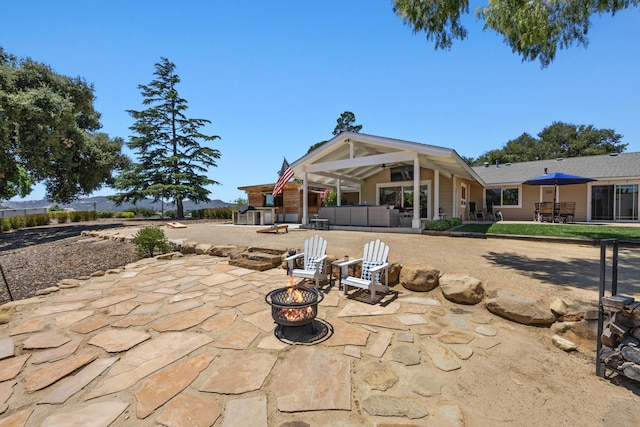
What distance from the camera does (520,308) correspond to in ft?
9.62

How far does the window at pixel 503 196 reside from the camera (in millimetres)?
14188

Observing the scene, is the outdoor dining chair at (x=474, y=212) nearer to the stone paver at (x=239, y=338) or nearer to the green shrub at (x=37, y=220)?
the stone paver at (x=239, y=338)

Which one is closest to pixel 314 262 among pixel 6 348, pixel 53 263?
pixel 6 348

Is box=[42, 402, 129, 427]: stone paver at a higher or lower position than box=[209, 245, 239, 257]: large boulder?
lower

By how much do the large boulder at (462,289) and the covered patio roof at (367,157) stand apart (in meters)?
5.91

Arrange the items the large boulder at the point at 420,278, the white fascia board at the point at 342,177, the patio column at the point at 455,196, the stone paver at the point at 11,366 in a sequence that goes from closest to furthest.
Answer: the stone paver at the point at 11,366 < the large boulder at the point at 420,278 < the white fascia board at the point at 342,177 < the patio column at the point at 455,196

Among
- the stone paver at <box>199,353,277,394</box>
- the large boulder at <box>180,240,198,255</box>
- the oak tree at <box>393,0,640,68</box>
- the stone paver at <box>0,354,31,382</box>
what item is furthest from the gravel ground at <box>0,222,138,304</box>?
the oak tree at <box>393,0,640,68</box>

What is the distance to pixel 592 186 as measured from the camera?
1265 cm

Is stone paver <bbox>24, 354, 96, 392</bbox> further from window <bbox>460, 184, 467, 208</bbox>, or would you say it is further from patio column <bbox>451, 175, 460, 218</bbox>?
window <bbox>460, 184, 467, 208</bbox>

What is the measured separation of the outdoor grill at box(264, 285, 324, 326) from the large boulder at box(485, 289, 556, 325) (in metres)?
2.12

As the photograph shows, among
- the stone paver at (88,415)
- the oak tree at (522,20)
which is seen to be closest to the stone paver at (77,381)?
the stone paver at (88,415)

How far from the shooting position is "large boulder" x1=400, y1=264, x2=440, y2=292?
3791 millimetres

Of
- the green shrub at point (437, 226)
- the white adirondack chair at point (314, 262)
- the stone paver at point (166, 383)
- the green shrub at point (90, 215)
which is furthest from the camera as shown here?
the green shrub at point (90, 215)

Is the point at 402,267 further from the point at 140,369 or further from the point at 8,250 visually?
the point at 8,250
